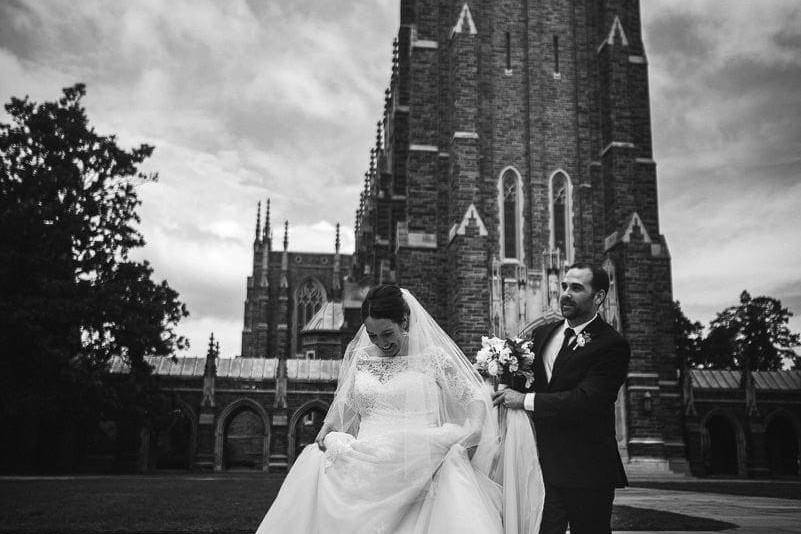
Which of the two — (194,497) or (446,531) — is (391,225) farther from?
(446,531)

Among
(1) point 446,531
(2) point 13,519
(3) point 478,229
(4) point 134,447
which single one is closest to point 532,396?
(1) point 446,531

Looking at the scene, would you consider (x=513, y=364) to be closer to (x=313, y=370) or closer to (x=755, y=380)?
(x=313, y=370)

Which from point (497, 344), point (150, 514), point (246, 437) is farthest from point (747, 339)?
point (497, 344)

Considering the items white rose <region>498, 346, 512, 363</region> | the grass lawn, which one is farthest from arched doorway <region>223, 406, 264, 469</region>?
white rose <region>498, 346, 512, 363</region>

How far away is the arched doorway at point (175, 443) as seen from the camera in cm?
3003

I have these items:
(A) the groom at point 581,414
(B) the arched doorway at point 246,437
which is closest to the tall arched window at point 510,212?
(A) the groom at point 581,414

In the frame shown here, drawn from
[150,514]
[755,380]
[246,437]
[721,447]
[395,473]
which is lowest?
[246,437]

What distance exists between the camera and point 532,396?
3.94 m

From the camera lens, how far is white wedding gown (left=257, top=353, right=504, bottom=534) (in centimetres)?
396

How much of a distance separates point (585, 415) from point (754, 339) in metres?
48.0

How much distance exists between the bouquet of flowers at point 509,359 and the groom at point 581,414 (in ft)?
0.64

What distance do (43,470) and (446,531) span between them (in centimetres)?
2402

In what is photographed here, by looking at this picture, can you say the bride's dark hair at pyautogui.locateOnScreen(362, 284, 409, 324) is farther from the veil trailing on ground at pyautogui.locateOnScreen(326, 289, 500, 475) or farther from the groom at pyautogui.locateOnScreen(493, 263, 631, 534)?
the groom at pyautogui.locateOnScreen(493, 263, 631, 534)

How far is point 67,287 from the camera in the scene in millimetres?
22000
